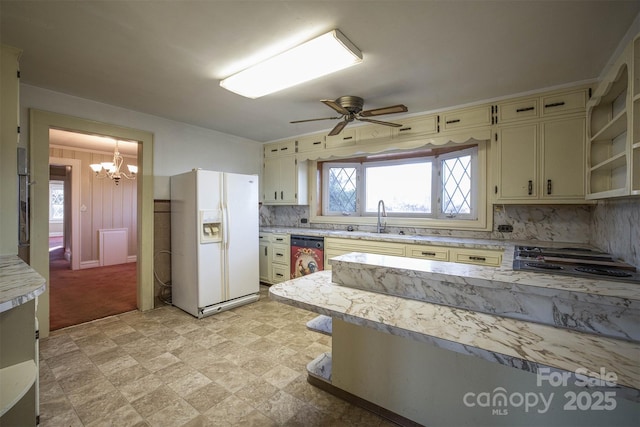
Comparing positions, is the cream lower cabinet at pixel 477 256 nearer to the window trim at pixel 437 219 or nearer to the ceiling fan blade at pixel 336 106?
the window trim at pixel 437 219

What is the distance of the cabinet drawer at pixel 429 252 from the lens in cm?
282

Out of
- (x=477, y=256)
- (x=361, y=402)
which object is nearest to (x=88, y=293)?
(x=361, y=402)

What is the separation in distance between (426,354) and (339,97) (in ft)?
7.58

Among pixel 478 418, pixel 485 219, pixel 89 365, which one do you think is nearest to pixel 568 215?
pixel 485 219

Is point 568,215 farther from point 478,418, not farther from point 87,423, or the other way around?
point 87,423

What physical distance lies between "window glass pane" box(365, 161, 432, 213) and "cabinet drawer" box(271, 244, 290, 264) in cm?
137

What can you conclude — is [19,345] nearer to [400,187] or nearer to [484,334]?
[484,334]

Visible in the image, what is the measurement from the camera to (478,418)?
4.30 feet

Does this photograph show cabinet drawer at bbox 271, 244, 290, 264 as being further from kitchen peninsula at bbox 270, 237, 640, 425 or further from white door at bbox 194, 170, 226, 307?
kitchen peninsula at bbox 270, 237, 640, 425

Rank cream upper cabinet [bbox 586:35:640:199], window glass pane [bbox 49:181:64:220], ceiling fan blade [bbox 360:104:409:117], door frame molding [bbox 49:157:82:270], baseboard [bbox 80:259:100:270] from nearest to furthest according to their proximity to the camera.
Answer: cream upper cabinet [bbox 586:35:640:199] → ceiling fan blade [bbox 360:104:409:117] → door frame molding [bbox 49:157:82:270] → baseboard [bbox 80:259:100:270] → window glass pane [bbox 49:181:64:220]

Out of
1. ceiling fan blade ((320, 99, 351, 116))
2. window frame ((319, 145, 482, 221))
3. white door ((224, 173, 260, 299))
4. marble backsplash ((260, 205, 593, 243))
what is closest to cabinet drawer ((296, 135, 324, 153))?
window frame ((319, 145, 482, 221))

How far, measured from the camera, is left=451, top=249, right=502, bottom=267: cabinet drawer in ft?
8.40

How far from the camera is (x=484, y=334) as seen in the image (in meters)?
0.99

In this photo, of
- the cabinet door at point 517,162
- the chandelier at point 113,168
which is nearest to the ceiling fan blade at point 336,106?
the cabinet door at point 517,162
